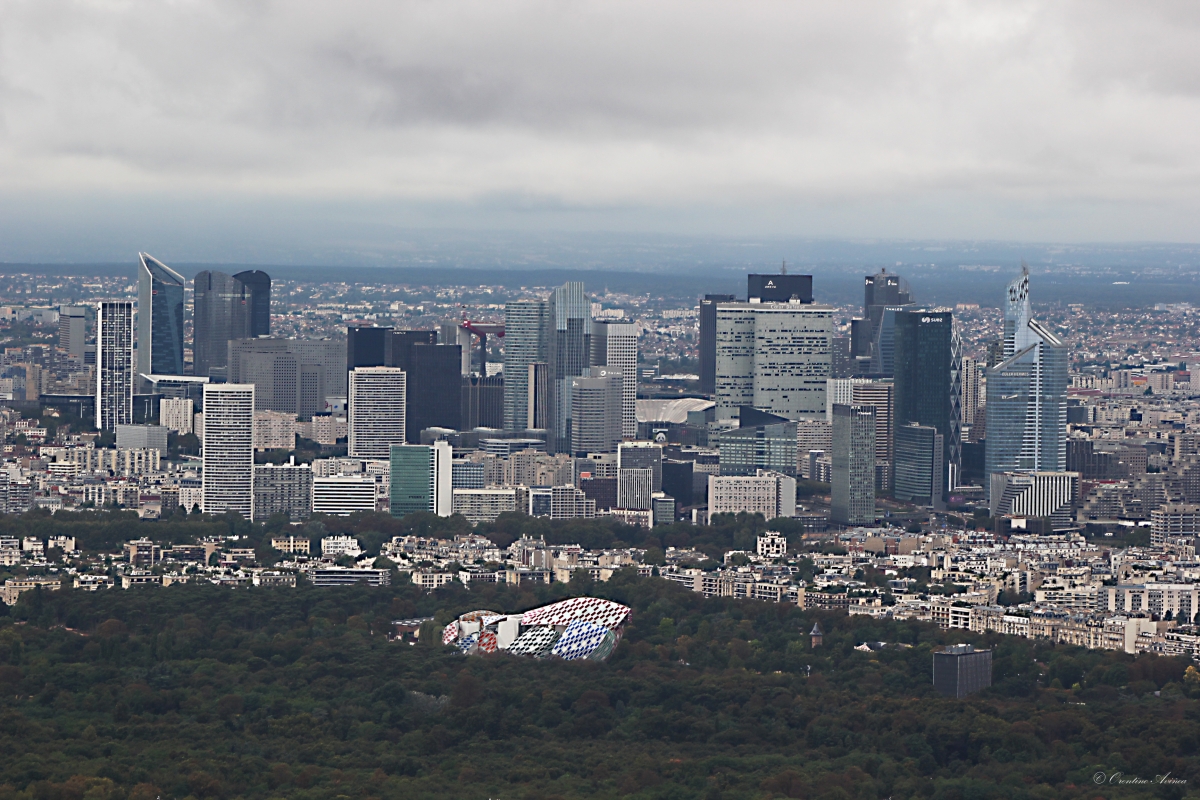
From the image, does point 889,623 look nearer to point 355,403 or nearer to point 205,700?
point 205,700

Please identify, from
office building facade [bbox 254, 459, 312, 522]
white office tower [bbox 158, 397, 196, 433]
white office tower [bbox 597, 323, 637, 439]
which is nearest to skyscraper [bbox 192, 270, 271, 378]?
white office tower [bbox 158, 397, 196, 433]

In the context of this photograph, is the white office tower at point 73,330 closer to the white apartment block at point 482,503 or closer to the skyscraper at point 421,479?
the skyscraper at point 421,479

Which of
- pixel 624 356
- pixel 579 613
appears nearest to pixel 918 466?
pixel 624 356

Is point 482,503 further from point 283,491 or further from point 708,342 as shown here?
point 708,342

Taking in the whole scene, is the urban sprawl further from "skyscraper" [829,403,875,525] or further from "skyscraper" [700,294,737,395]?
"skyscraper" [700,294,737,395]

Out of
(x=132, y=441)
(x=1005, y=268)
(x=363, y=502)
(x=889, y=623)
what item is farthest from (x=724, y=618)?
(x=1005, y=268)

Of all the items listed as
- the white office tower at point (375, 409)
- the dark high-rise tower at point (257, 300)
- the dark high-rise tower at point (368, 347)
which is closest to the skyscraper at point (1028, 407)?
the white office tower at point (375, 409)

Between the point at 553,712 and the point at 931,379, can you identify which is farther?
the point at 931,379
